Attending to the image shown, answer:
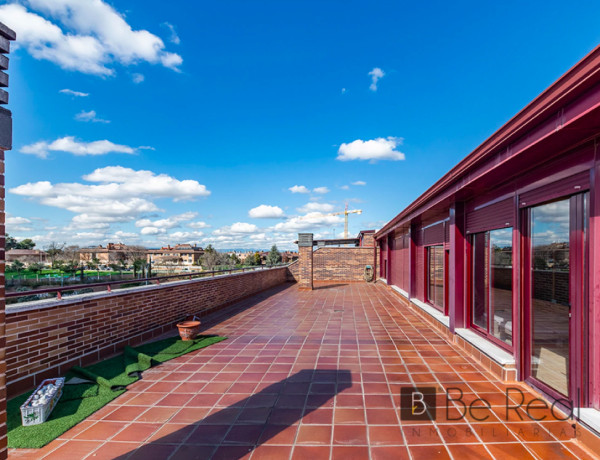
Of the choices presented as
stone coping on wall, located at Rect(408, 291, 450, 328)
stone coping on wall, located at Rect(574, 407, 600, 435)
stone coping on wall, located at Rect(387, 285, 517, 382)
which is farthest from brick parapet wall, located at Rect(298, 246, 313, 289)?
stone coping on wall, located at Rect(574, 407, 600, 435)

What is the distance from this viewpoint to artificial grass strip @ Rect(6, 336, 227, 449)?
8.35 feet

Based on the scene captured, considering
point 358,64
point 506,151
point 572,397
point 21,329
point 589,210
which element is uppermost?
point 358,64

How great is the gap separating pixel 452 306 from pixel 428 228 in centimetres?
300

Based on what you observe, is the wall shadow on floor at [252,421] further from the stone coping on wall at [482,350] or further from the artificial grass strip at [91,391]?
the stone coping on wall at [482,350]

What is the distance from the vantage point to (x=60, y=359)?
372 cm

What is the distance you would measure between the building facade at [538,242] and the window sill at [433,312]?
65cm

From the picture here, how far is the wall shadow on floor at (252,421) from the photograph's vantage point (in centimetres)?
235

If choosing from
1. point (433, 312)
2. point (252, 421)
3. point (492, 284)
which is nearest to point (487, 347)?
point (492, 284)

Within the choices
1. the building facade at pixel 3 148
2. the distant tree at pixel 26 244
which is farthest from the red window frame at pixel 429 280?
the distant tree at pixel 26 244

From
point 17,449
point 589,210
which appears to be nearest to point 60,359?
point 17,449

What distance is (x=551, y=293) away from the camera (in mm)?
3150

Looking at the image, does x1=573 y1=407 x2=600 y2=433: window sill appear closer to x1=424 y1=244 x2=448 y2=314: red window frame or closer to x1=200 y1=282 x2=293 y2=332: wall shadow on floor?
x1=424 y1=244 x2=448 y2=314: red window frame

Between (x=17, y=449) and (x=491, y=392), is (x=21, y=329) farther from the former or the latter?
(x=491, y=392)

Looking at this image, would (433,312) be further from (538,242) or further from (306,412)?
(306,412)
